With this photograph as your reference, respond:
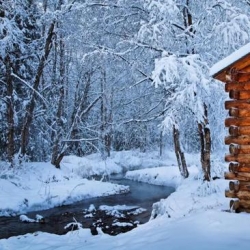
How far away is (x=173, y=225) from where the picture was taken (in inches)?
314

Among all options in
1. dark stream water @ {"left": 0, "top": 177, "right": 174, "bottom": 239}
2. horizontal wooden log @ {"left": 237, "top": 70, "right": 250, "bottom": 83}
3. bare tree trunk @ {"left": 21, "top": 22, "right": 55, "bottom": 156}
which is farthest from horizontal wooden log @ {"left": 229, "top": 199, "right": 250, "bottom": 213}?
bare tree trunk @ {"left": 21, "top": 22, "right": 55, "bottom": 156}

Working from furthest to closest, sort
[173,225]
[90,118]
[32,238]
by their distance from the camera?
[90,118] < [32,238] < [173,225]

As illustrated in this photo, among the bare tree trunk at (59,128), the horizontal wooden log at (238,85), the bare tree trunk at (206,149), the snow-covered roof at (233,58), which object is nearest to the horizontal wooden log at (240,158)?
the horizontal wooden log at (238,85)

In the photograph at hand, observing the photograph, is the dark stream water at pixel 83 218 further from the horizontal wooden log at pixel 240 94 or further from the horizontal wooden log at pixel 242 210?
the horizontal wooden log at pixel 240 94

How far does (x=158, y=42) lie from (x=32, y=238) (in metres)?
7.64

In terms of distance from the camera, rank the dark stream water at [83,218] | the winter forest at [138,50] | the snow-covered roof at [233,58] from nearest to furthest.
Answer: the snow-covered roof at [233,58]
the dark stream water at [83,218]
the winter forest at [138,50]

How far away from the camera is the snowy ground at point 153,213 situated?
672 cm

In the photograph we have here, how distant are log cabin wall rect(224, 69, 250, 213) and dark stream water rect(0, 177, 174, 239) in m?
4.14

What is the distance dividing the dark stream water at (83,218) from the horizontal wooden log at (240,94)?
17.5ft

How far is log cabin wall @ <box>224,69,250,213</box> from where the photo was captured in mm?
8367

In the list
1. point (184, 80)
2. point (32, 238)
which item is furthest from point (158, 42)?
point (32, 238)

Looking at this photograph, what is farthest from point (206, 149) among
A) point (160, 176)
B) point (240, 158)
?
point (160, 176)

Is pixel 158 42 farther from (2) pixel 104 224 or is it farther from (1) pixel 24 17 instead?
(1) pixel 24 17

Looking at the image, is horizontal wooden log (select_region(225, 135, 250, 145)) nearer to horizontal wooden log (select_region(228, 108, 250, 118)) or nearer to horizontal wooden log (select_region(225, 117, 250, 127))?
horizontal wooden log (select_region(225, 117, 250, 127))
